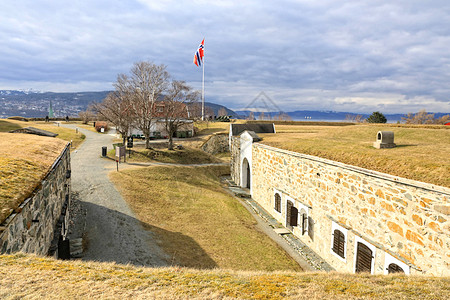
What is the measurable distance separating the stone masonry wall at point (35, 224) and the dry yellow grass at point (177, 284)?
537 mm

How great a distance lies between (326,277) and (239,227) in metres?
10.9

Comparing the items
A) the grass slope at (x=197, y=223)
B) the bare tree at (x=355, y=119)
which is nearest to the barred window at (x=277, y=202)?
the grass slope at (x=197, y=223)

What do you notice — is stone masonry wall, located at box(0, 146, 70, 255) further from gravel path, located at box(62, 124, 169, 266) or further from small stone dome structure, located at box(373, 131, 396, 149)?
small stone dome structure, located at box(373, 131, 396, 149)

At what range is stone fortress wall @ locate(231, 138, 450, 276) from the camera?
7.79m

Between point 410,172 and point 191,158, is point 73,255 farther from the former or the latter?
point 191,158

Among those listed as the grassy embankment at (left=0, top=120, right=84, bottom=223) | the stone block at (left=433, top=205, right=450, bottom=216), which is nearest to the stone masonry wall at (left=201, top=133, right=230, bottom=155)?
the grassy embankment at (left=0, top=120, right=84, bottom=223)

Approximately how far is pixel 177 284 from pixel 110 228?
9.98m

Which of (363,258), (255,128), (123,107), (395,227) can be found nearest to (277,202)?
(363,258)

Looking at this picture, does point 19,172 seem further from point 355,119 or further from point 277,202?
point 355,119

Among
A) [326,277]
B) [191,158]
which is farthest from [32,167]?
[191,158]

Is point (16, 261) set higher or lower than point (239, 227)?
higher

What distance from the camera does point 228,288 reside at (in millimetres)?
4641

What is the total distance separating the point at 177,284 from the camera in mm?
4734

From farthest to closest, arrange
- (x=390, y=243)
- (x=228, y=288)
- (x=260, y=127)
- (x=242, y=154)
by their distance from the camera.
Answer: (x=260, y=127) → (x=242, y=154) → (x=390, y=243) → (x=228, y=288)
